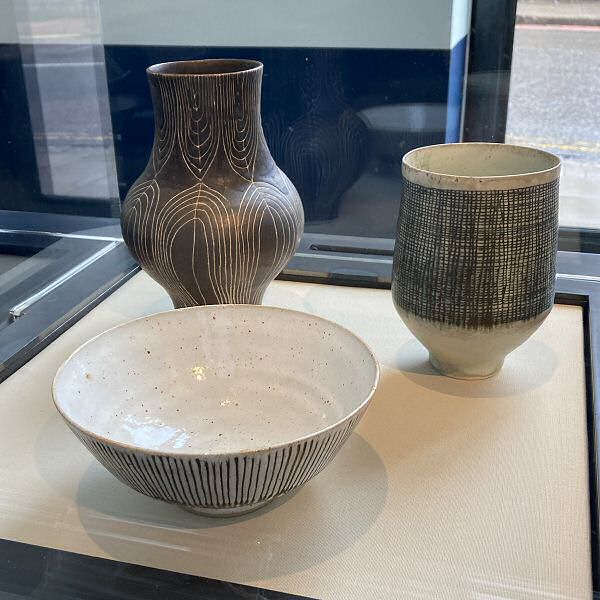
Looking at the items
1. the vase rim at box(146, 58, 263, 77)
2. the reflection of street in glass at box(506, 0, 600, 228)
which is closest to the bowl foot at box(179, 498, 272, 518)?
the vase rim at box(146, 58, 263, 77)

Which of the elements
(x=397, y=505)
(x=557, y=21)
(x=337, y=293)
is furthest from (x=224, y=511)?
(x=557, y=21)

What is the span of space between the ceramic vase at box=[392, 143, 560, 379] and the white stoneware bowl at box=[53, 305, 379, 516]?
0.38 feet

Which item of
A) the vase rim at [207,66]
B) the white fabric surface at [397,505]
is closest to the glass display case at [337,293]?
the white fabric surface at [397,505]

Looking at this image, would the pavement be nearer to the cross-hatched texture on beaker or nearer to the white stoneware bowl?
the cross-hatched texture on beaker

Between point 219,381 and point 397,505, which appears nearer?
point 397,505

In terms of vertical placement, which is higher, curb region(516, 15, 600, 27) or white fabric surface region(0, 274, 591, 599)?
A: curb region(516, 15, 600, 27)

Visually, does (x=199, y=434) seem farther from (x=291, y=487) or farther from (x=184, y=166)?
(x=184, y=166)

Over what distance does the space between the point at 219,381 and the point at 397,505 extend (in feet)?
0.66

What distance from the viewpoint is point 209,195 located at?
777mm

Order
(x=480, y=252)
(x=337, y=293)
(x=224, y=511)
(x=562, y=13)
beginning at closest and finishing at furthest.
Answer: (x=224, y=511)
(x=480, y=252)
(x=337, y=293)
(x=562, y=13)

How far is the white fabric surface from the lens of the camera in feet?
1.81

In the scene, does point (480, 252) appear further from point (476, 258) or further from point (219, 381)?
point (219, 381)

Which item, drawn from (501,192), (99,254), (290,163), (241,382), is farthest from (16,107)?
(501,192)

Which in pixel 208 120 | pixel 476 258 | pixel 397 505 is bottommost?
pixel 397 505
